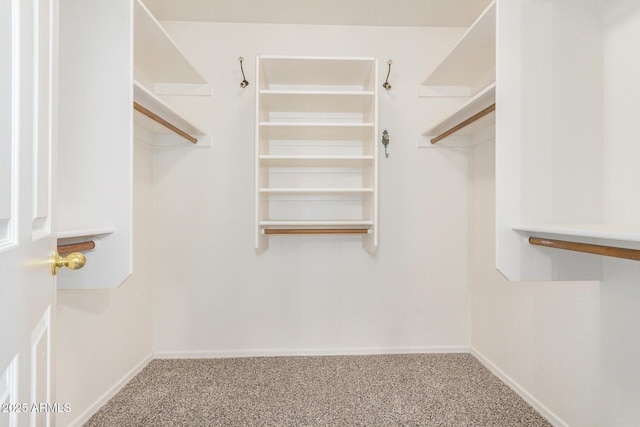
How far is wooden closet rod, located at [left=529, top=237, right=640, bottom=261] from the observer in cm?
100

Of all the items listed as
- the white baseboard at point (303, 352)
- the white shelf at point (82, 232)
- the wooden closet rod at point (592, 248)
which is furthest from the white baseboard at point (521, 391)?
the white shelf at point (82, 232)

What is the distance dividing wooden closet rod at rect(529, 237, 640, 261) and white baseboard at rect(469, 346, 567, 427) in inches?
38.4

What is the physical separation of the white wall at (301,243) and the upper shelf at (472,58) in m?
0.24

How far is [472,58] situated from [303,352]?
2169mm

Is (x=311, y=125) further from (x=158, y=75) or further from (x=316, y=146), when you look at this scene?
(x=158, y=75)

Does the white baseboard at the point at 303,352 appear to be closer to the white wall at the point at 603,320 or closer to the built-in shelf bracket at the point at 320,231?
the white wall at the point at 603,320

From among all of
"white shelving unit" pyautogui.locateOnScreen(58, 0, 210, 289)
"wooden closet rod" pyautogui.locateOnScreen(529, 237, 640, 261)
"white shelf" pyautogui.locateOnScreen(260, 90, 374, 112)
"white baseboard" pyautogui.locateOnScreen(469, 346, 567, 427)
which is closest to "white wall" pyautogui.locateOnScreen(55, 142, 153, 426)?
"white shelving unit" pyautogui.locateOnScreen(58, 0, 210, 289)

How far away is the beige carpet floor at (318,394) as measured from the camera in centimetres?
170

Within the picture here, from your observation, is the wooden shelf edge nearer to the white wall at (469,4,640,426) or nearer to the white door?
the white wall at (469,4,640,426)

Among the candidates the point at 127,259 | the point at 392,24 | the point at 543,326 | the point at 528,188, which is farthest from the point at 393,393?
the point at 392,24

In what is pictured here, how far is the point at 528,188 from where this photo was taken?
1.37 m

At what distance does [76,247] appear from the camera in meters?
1.17

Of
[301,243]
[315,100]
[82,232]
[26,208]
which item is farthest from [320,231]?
[26,208]

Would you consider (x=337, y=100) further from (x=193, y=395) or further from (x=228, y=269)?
(x=193, y=395)
